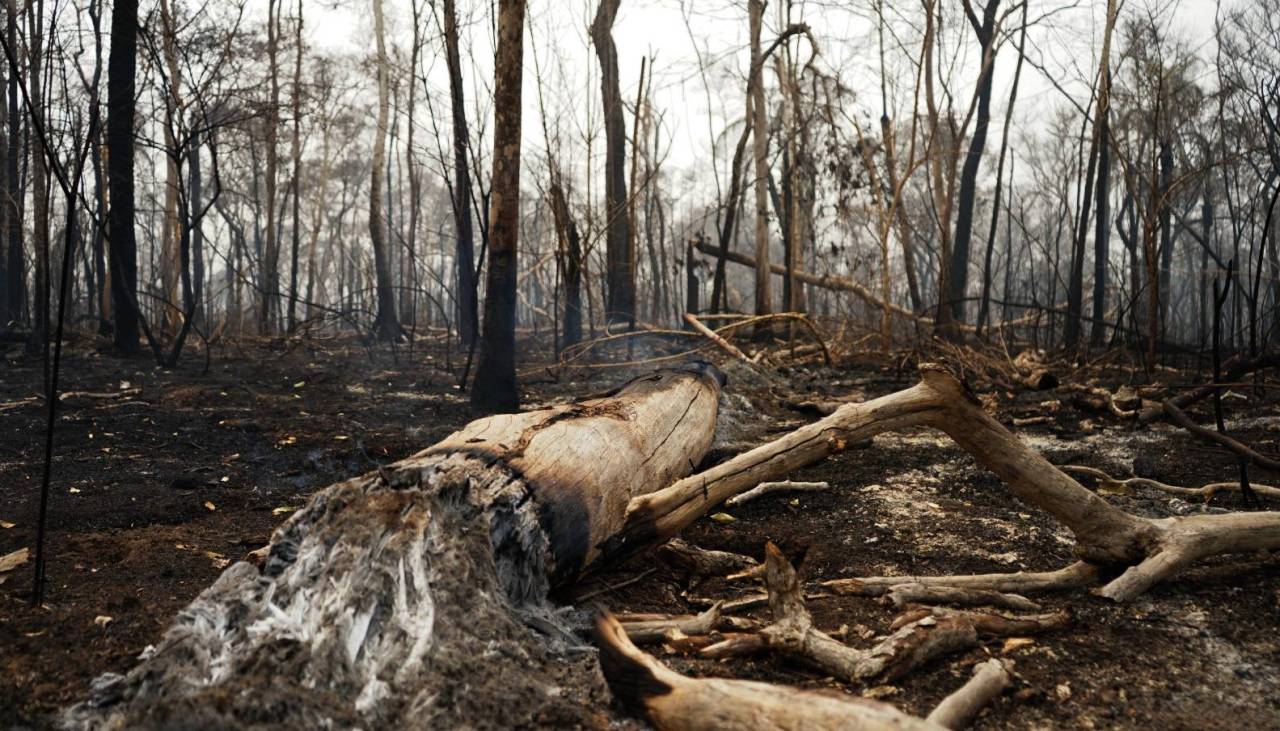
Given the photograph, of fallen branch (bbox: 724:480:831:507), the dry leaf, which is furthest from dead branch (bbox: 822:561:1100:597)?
the dry leaf

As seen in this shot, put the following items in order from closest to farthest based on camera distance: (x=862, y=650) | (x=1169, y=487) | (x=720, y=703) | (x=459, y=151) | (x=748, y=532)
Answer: (x=720, y=703) < (x=862, y=650) < (x=748, y=532) < (x=1169, y=487) < (x=459, y=151)

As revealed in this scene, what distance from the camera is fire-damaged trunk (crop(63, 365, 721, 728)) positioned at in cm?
165

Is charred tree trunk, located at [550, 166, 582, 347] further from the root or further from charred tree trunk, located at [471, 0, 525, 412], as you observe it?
the root

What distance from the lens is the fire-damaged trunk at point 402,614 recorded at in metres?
1.65

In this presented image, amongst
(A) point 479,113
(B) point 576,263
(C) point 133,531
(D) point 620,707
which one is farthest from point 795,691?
(A) point 479,113

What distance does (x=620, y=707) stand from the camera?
6.03 feet

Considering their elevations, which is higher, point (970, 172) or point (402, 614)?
point (970, 172)

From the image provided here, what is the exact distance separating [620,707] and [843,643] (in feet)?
2.66

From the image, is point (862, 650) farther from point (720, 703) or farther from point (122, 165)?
point (122, 165)

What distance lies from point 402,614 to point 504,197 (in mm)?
4383

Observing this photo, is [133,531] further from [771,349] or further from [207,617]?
[771,349]

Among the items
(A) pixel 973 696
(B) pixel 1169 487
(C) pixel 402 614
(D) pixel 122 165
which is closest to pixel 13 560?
(C) pixel 402 614

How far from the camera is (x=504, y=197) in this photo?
5.86m

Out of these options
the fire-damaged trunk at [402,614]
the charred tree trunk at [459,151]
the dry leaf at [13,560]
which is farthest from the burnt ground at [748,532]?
the charred tree trunk at [459,151]
